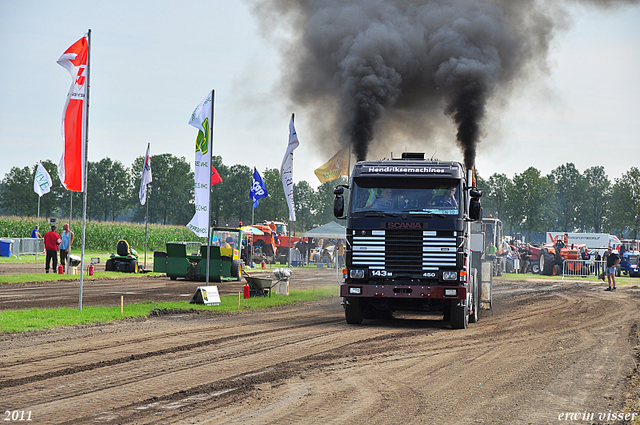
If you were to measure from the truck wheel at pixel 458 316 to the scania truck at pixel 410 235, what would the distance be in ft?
0.07

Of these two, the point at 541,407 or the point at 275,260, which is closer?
the point at 541,407

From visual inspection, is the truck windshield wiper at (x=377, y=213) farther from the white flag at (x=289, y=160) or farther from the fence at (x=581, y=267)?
the fence at (x=581, y=267)

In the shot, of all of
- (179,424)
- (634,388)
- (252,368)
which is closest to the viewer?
(179,424)

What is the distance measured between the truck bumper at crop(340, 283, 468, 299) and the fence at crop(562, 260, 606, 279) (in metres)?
30.6

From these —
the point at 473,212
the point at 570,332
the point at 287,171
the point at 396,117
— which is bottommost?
the point at 570,332

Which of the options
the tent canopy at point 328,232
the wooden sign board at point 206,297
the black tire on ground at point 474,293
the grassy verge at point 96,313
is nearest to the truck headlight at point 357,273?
the black tire on ground at point 474,293

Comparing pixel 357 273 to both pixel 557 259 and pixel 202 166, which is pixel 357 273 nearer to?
pixel 202 166

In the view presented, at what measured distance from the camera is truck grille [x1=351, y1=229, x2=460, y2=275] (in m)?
13.0

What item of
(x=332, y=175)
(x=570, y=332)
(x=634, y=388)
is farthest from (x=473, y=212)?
(x=332, y=175)

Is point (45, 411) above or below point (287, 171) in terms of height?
below

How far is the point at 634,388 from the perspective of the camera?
806cm

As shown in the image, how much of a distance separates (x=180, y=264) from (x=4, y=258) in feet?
48.2

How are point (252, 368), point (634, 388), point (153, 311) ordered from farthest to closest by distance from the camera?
point (153, 311) → point (252, 368) → point (634, 388)

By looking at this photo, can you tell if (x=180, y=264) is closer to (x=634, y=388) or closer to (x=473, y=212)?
(x=473, y=212)
